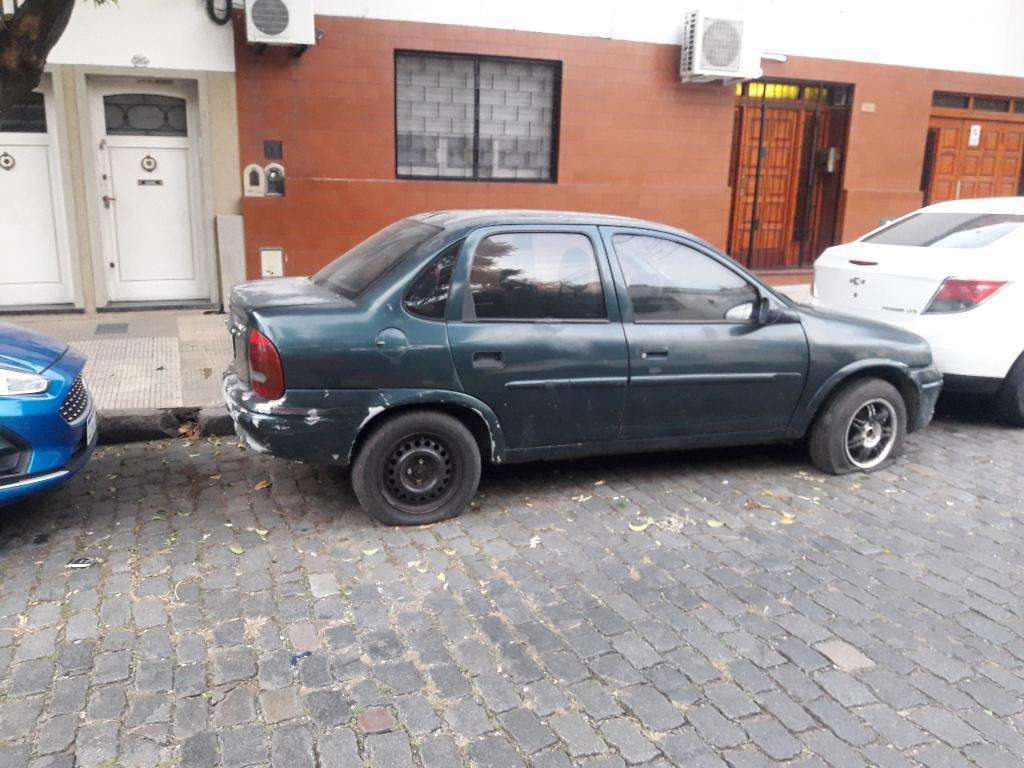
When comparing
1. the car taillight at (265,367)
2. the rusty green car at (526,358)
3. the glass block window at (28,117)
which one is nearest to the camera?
the car taillight at (265,367)

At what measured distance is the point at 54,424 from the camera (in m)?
4.44

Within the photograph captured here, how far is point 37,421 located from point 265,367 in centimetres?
113

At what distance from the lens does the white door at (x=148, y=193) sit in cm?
955

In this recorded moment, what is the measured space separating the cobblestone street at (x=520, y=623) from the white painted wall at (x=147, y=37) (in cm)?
543

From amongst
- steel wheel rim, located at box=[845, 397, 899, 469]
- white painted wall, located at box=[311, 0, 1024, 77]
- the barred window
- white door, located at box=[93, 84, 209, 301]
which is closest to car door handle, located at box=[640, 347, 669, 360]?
steel wheel rim, located at box=[845, 397, 899, 469]

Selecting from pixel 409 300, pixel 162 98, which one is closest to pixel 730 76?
pixel 162 98

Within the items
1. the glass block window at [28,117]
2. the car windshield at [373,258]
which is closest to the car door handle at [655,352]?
the car windshield at [373,258]

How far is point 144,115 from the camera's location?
9656mm

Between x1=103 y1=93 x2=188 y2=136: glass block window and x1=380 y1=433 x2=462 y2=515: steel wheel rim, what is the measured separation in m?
6.65

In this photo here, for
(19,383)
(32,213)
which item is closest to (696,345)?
(19,383)

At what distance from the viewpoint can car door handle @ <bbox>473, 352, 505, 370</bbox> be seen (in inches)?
187

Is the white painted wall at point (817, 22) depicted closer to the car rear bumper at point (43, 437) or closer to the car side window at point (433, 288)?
the car side window at point (433, 288)

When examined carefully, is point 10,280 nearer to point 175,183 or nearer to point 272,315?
point 175,183

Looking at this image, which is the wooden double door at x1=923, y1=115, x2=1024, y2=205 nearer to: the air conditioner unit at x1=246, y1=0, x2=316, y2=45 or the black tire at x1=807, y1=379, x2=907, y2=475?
the black tire at x1=807, y1=379, x2=907, y2=475
